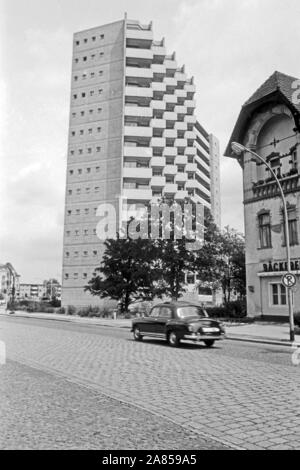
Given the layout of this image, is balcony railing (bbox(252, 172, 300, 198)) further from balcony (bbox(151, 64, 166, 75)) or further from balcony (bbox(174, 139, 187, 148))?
balcony (bbox(151, 64, 166, 75))

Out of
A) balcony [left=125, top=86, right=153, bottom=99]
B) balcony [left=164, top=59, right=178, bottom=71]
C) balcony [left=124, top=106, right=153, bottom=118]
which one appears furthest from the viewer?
balcony [left=164, top=59, right=178, bottom=71]

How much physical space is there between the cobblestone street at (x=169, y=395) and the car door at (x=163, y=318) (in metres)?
2.32

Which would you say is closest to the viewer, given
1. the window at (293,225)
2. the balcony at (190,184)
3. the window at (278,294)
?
the window at (293,225)

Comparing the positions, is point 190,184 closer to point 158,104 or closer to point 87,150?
point 158,104

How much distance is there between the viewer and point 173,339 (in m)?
14.6

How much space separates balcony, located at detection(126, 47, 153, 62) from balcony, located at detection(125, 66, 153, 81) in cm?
207

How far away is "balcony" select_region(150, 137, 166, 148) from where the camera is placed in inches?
2817

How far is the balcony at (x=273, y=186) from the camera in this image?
26.2 m

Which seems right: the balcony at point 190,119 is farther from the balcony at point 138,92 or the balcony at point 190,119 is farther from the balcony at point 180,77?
the balcony at point 138,92

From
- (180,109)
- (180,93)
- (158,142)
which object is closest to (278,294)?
(158,142)

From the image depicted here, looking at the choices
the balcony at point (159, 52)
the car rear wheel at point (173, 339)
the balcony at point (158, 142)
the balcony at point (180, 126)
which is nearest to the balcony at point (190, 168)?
the balcony at point (158, 142)

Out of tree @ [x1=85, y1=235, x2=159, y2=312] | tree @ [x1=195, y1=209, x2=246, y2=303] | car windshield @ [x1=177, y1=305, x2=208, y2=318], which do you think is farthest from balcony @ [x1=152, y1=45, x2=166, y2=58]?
car windshield @ [x1=177, y1=305, x2=208, y2=318]

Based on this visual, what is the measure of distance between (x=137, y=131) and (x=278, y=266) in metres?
49.0

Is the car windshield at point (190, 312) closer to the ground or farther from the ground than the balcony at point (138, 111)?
closer to the ground
